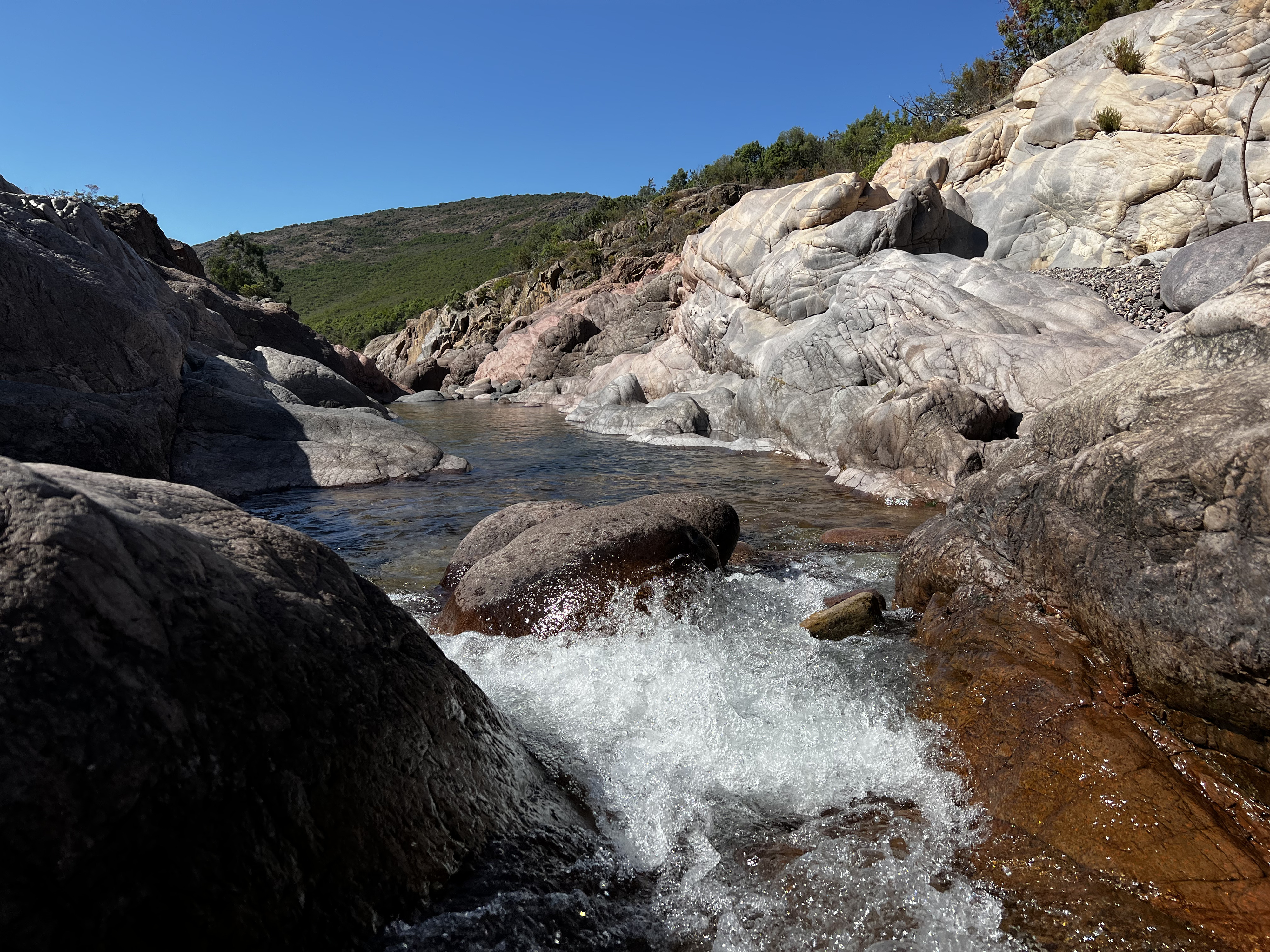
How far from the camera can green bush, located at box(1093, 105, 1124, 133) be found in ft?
56.6

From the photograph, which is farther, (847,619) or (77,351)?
(77,351)

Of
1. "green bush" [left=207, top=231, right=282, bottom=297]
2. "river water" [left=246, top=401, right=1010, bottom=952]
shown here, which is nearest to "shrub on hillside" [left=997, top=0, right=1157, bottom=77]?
"river water" [left=246, top=401, right=1010, bottom=952]

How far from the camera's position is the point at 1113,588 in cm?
368

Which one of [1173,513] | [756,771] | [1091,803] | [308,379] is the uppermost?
[308,379]

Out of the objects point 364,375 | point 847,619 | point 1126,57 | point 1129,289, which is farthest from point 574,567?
point 364,375

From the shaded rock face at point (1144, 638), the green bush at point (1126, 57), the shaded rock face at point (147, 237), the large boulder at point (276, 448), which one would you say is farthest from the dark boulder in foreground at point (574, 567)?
the shaded rock face at point (147, 237)

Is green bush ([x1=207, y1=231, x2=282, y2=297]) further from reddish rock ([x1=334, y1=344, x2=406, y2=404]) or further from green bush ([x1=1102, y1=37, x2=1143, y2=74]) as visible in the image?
green bush ([x1=1102, y1=37, x2=1143, y2=74])

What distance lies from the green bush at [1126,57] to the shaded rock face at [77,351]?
21.9m

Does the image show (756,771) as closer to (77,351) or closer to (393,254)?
(77,351)

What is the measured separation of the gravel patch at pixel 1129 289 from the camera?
1273 cm

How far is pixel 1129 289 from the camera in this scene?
1370 centimetres

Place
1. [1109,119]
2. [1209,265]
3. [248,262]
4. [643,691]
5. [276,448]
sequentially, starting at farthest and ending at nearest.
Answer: [248,262], [1109,119], [1209,265], [276,448], [643,691]

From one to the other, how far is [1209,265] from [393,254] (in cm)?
9960

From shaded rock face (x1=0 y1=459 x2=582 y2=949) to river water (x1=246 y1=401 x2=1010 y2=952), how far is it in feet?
1.02
